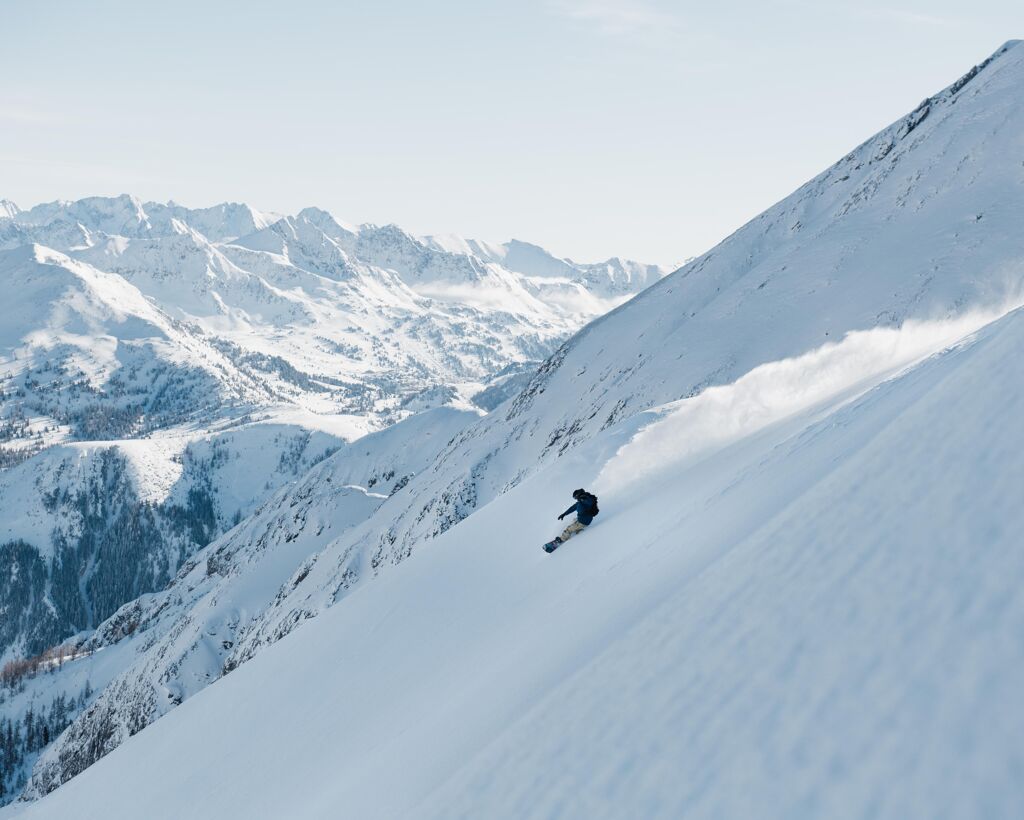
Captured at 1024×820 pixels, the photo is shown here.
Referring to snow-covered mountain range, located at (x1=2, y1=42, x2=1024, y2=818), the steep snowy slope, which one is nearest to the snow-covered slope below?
snow-covered mountain range, located at (x1=2, y1=42, x2=1024, y2=818)

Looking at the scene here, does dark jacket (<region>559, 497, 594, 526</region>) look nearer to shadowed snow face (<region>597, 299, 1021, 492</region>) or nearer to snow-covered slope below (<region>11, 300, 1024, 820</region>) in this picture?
snow-covered slope below (<region>11, 300, 1024, 820</region>)

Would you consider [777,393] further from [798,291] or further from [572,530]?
[798,291]

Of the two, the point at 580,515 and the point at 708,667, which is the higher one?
the point at 580,515

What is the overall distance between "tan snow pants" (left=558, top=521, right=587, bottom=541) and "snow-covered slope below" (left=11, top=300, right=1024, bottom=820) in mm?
650

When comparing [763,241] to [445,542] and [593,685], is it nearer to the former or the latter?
[445,542]

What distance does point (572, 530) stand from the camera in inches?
803

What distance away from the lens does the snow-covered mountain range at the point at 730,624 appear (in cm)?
567

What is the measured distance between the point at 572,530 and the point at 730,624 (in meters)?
12.3

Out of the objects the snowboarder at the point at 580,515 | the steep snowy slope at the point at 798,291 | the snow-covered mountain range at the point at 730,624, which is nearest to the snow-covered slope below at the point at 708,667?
the snow-covered mountain range at the point at 730,624

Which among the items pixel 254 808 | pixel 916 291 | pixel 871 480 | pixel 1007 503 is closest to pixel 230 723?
pixel 254 808

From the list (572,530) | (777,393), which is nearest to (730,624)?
(572,530)

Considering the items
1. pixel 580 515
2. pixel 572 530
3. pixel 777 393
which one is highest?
pixel 580 515

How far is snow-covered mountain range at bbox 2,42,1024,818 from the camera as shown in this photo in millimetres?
5672

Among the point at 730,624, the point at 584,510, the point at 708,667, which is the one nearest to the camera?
the point at 708,667
